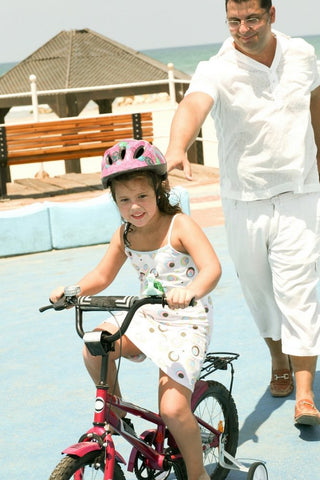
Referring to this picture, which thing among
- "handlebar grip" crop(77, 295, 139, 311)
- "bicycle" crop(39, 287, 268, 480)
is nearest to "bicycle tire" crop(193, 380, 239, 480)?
"bicycle" crop(39, 287, 268, 480)

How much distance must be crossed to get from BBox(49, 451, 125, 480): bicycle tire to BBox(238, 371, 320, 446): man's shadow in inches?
50.0

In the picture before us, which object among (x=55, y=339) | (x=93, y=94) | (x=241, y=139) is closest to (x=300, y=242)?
(x=241, y=139)

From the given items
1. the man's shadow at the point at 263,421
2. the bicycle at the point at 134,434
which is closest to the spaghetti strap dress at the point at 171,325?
the bicycle at the point at 134,434

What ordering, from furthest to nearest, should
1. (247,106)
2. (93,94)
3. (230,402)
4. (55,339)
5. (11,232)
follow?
(93,94)
(11,232)
(55,339)
(247,106)
(230,402)

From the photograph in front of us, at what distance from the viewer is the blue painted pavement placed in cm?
437

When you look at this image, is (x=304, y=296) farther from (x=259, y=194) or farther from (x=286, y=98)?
(x=286, y=98)

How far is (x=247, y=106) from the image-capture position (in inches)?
176

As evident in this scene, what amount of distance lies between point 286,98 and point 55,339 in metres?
2.58

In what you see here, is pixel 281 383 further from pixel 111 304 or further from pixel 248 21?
pixel 111 304

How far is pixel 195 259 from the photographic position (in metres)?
3.62

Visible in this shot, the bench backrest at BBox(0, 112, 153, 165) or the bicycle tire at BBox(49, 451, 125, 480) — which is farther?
the bench backrest at BBox(0, 112, 153, 165)

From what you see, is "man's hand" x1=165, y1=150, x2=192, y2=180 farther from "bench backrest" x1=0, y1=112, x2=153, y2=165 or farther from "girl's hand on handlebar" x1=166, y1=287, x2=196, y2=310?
"bench backrest" x1=0, y1=112, x2=153, y2=165

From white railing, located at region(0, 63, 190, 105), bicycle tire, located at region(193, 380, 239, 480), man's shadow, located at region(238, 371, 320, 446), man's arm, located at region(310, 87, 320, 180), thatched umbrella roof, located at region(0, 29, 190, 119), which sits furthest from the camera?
thatched umbrella roof, located at region(0, 29, 190, 119)

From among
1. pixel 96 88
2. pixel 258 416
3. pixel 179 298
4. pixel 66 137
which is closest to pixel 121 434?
pixel 179 298
